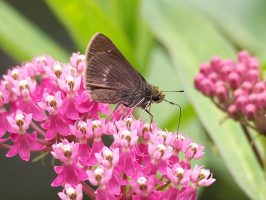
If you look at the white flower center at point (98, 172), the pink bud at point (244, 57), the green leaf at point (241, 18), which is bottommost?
the white flower center at point (98, 172)

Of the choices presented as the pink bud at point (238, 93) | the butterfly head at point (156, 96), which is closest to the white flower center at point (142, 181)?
the butterfly head at point (156, 96)

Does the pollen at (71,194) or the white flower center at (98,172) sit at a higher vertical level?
the white flower center at (98,172)

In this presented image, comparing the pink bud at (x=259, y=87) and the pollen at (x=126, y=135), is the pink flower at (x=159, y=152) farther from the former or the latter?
the pink bud at (x=259, y=87)

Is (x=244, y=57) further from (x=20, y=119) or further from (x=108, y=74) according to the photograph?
(x=20, y=119)

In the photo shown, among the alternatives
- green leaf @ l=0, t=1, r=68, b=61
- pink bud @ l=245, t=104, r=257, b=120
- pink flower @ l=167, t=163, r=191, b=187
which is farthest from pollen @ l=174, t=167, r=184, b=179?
green leaf @ l=0, t=1, r=68, b=61

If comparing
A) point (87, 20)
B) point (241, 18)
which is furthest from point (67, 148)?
point (241, 18)

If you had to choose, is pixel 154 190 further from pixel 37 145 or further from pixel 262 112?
pixel 262 112
